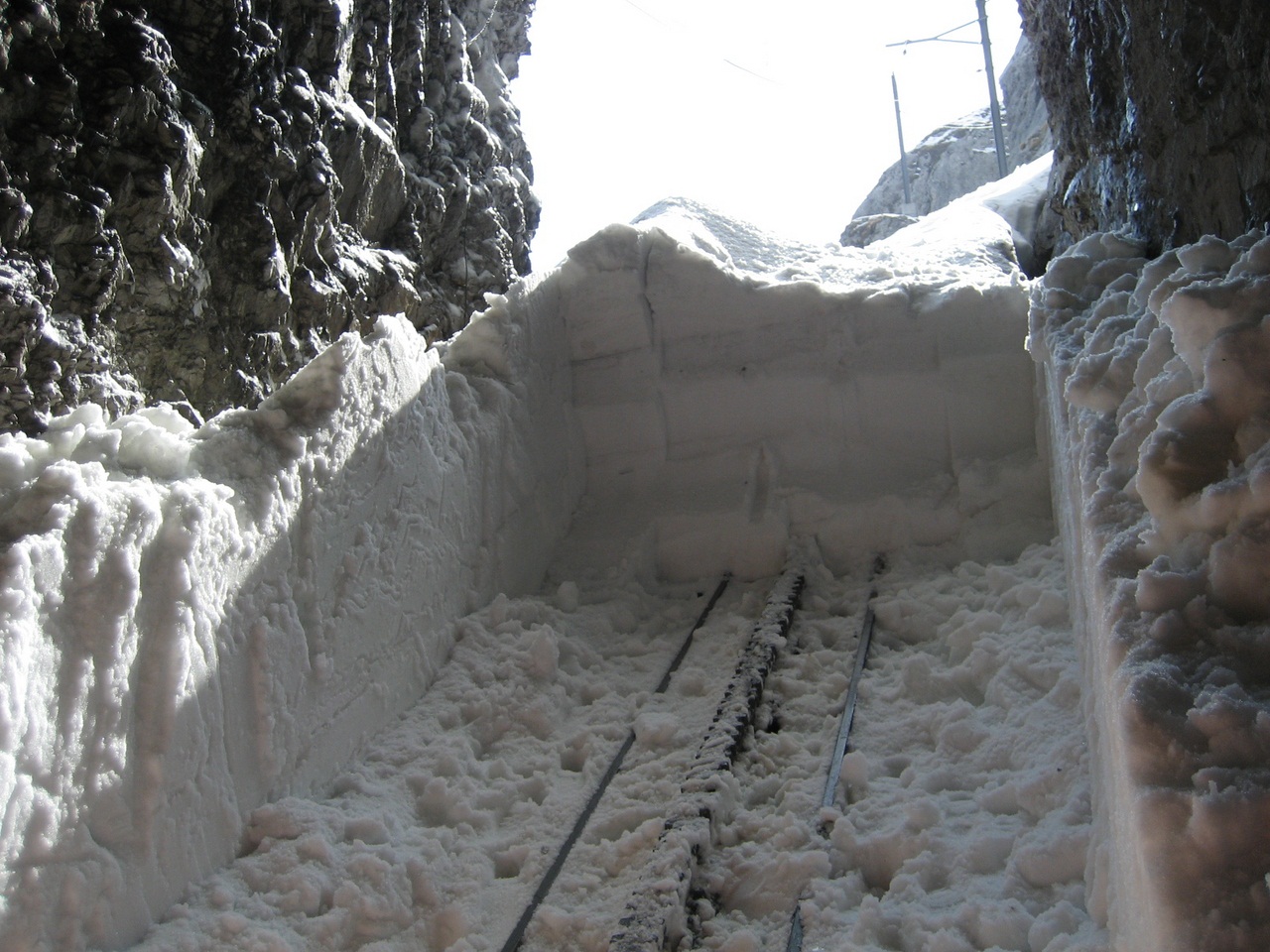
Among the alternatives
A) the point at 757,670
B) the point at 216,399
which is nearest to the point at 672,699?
the point at 757,670

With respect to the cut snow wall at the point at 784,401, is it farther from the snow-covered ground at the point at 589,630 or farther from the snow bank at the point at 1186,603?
the snow bank at the point at 1186,603

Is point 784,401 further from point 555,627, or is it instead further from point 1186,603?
point 1186,603

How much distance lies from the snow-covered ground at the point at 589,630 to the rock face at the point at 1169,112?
328 mm

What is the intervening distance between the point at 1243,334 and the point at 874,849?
1.50 m

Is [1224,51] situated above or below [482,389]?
above

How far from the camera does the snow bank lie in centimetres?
107

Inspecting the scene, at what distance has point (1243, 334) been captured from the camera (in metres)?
1.50

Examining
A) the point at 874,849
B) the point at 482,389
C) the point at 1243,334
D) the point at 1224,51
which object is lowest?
the point at 874,849

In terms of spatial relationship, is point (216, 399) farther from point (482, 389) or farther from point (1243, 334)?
point (1243, 334)

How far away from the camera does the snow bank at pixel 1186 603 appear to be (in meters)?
1.07

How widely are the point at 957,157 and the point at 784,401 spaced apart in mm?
19998

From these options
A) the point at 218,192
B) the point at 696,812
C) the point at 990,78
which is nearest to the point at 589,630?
the point at 696,812

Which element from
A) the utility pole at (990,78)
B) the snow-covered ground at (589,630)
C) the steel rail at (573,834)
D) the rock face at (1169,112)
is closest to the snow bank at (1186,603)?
the snow-covered ground at (589,630)

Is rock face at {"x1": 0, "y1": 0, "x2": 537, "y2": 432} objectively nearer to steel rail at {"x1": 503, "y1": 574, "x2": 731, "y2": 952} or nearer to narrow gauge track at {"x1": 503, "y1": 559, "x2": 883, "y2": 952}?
steel rail at {"x1": 503, "y1": 574, "x2": 731, "y2": 952}
